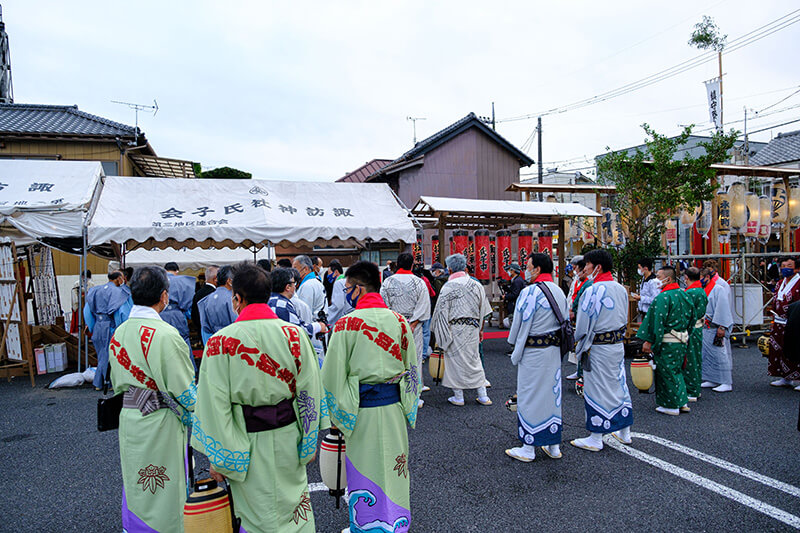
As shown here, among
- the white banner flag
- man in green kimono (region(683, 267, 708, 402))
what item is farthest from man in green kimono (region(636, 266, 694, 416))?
the white banner flag

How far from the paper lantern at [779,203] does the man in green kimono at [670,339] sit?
860cm

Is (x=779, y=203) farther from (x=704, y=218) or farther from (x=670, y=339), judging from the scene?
(x=670, y=339)

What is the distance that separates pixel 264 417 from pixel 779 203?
13882 millimetres

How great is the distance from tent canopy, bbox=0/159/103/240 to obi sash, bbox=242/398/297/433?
6.81 metres

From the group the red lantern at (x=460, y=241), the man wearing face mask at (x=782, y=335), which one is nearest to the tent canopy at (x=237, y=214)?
the red lantern at (x=460, y=241)

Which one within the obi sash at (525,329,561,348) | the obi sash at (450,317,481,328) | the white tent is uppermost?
the white tent

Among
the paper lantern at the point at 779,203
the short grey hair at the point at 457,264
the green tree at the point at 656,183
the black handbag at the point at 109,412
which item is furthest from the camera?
the paper lantern at the point at 779,203

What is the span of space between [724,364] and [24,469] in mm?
8426

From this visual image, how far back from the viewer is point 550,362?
4.29 meters

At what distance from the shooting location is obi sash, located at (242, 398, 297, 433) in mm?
2285

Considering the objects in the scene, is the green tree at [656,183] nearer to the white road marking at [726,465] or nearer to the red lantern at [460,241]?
the red lantern at [460,241]

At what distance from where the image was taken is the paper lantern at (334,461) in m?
2.93

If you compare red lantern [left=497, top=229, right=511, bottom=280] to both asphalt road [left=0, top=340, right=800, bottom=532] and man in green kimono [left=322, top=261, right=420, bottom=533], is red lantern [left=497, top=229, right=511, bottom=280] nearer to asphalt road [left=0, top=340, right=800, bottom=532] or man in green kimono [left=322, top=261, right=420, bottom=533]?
asphalt road [left=0, top=340, right=800, bottom=532]

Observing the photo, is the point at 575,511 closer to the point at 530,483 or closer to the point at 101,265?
the point at 530,483
